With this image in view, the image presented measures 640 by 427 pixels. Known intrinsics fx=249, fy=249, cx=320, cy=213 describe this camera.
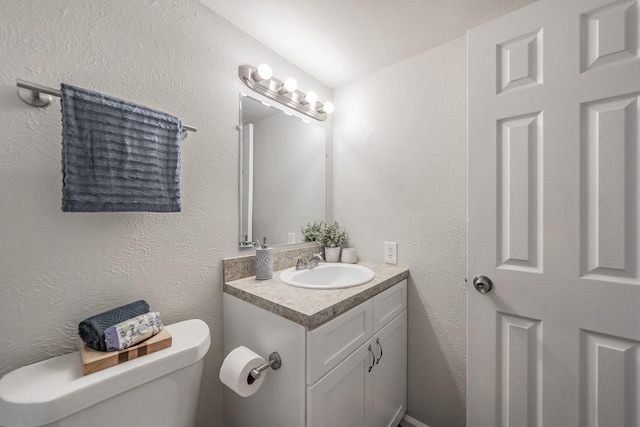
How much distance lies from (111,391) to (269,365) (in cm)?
44

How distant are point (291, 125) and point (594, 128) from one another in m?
1.31

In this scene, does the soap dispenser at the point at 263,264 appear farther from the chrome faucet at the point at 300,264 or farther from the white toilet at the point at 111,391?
the white toilet at the point at 111,391

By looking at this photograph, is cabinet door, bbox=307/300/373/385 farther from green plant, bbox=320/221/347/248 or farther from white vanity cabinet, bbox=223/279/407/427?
green plant, bbox=320/221/347/248

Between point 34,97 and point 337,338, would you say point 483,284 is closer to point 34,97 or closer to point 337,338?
point 337,338

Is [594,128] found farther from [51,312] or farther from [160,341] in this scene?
[51,312]

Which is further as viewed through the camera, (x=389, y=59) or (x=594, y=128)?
(x=389, y=59)

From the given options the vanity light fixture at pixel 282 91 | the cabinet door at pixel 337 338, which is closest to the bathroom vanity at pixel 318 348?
the cabinet door at pixel 337 338

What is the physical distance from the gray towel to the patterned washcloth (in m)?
0.35

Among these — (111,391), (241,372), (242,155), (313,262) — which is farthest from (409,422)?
(242,155)

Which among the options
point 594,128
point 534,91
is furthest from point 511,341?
point 534,91

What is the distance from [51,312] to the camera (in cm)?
76

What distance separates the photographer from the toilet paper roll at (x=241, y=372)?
0.81m

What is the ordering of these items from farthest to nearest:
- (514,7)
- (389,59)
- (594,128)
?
(389,59)
(514,7)
(594,128)

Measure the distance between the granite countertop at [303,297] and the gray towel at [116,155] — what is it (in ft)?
1.46
